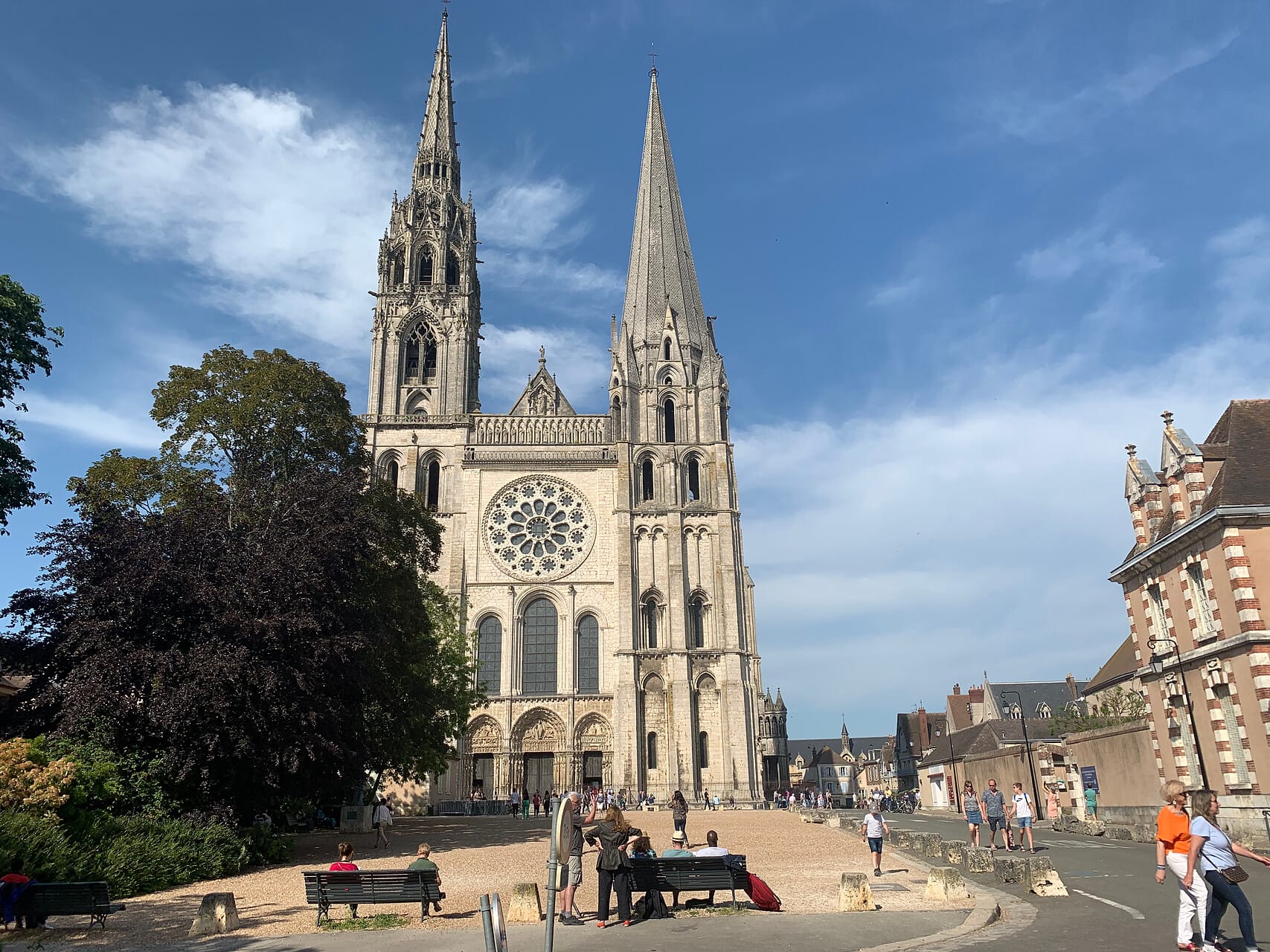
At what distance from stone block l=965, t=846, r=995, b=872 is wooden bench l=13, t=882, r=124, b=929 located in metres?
11.3

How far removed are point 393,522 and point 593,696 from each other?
65.1 feet

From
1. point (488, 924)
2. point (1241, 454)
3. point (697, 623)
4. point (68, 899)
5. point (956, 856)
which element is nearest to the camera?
point (488, 924)

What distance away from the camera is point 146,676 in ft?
50.6

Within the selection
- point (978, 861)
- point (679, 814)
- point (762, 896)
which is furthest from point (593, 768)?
point (762, 896)

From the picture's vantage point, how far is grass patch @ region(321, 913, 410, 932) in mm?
10117

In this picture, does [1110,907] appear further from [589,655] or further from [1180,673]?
[589,655]

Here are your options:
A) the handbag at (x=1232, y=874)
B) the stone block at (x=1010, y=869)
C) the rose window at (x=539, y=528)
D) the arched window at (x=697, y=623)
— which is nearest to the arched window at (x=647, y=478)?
the rose window at (x=539, y=528)

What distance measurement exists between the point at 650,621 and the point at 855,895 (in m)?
31.6

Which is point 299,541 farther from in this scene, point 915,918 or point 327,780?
point 915,918

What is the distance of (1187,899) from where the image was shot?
25.8 ft

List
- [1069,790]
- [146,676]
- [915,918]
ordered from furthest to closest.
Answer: [1069,790]
[146,676]
[915,918]

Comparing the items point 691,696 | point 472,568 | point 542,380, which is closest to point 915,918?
point 691,696

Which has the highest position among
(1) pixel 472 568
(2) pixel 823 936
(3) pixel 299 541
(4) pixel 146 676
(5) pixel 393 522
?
(1) pixel 472 568

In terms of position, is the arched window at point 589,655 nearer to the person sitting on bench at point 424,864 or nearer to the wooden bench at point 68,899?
the person sitting on bench at point 424,864
